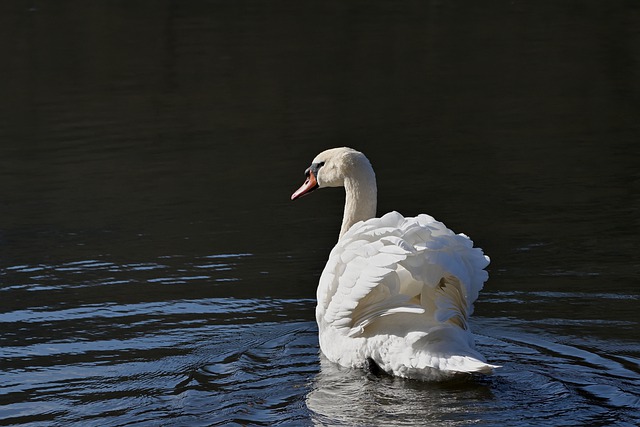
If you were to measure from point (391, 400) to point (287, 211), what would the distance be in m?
6.15

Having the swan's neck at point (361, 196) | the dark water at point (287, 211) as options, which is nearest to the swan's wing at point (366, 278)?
the dark water at point (287, 211)

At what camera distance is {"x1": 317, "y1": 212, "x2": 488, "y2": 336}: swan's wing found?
749 cm

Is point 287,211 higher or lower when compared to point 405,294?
higher

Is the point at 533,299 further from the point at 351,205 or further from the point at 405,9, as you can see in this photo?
the point at 405,9

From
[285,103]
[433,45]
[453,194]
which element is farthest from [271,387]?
[433,45]

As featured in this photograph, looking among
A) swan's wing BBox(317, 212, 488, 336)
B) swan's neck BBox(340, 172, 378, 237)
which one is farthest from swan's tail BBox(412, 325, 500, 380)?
swan's neck BBox(340, 172, 378, 237)

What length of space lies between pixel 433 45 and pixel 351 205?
1837 centimetres

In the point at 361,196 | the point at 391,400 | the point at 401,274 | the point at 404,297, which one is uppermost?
the point at 361,196

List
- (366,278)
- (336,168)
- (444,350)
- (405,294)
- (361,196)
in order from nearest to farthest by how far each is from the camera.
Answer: (444,350) < (366,278) < (405,294) < (361,196) < (336,168)

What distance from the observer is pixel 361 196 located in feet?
30.2

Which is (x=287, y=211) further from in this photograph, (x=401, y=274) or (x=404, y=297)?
(x=404, y=297)

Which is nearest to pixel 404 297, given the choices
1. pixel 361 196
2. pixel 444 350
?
pixel 444 350

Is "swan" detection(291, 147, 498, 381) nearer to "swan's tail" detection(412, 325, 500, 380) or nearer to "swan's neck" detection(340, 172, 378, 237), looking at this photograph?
"swan's tail" detection(412, 325, 500, 380)

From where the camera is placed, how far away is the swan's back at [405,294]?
748 centimetres
